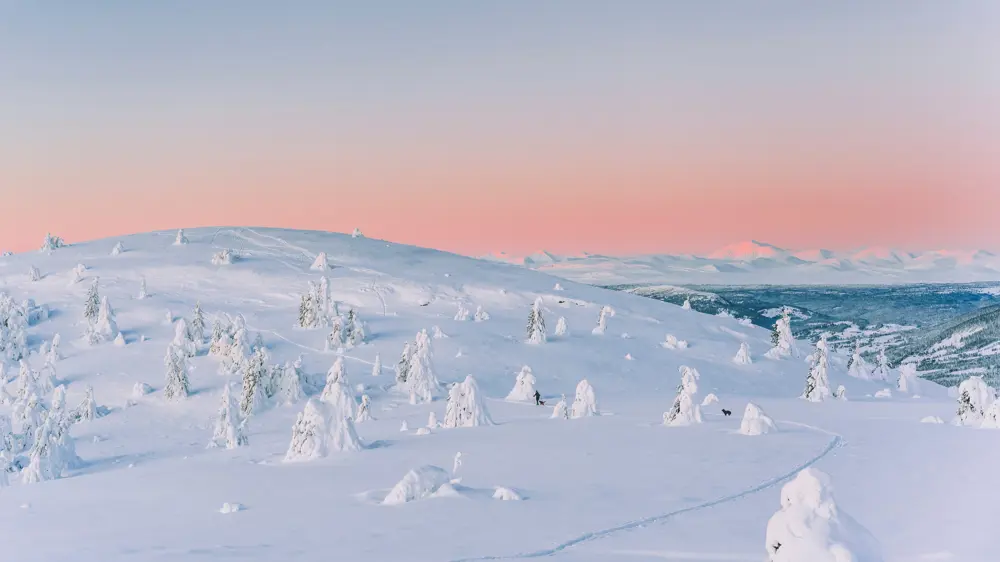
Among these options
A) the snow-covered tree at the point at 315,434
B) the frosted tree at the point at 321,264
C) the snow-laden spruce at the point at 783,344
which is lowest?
the snow-covered tree at the point at 315,434

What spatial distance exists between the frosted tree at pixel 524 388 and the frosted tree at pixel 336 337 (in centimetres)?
2011

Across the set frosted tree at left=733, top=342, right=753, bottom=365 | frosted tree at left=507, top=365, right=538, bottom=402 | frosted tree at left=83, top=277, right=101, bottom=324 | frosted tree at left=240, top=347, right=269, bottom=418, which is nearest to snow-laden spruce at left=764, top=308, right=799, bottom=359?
frosted tree at left=733, top=342, right=753, bottom=365

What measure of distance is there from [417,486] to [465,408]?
72.4 ft

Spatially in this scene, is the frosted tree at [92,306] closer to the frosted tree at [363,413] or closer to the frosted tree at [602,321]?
the frosted tree at [363,413]

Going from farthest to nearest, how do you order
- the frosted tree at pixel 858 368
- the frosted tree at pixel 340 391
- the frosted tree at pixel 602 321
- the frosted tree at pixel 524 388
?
the frosted tree at pixel 602 321 → the frosted tree at pixel 858 368 → the frosted tree at pixel 524 388 → the frosted tree at pixel 340 391

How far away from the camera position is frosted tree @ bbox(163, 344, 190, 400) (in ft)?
213

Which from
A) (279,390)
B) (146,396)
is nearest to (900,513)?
(279,390)

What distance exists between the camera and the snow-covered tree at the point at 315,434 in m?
35.9

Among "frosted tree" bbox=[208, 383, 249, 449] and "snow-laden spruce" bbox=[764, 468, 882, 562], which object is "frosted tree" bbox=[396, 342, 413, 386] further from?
"snow-laden spruce" bbox=[764, 468, 882, 562]

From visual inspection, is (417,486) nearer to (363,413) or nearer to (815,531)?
(815,531)

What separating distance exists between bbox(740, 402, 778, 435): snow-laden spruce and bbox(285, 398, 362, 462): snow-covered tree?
19.8m

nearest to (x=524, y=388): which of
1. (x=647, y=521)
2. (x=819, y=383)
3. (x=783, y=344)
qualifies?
(x=819, y=383)

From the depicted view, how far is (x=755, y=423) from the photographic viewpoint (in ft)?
137

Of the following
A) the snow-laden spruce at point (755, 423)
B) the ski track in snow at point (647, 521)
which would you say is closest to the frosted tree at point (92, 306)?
the snow-laden spruce at point (755, 423)
